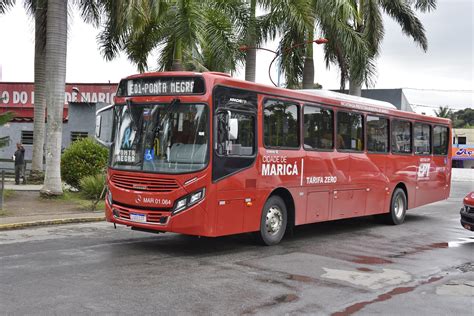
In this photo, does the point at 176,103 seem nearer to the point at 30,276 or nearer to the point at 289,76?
the point at 30,276

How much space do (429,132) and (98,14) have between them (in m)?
12.4

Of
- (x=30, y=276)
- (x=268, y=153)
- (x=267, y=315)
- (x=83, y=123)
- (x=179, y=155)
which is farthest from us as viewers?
(x=83, y=123)

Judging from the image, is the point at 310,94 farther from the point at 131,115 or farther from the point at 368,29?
the point at 368,29

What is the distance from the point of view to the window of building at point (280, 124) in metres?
10.3

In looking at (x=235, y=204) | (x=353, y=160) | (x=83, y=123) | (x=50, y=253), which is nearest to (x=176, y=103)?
(x=235, y=204)

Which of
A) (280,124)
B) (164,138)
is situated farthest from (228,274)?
(280,124)

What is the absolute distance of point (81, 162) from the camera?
18.4m

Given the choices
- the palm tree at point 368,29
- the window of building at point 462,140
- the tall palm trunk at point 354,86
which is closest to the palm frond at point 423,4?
the palm tree at point 368,29

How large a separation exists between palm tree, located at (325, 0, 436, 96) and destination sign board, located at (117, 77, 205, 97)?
13.2m

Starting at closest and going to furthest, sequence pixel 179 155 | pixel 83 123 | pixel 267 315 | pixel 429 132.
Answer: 1. pixel 267 315
2. pixel 179 155
3. pixel 429 132
4. pixel 83 123

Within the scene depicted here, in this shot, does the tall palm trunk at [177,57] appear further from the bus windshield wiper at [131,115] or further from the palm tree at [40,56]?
the bus windshield wiper at [131,115]

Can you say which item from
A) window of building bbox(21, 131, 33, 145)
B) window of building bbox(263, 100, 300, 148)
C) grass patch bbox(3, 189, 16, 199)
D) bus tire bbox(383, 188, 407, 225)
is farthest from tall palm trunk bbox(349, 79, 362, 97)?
window of building bbox(21, 131, 33, 145)

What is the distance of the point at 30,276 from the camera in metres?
7.45

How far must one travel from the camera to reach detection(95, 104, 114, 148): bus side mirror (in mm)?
10391
